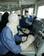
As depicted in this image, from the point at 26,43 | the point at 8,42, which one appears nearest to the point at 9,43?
the point at 8,42

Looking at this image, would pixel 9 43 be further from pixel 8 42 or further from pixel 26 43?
pixel 26 43

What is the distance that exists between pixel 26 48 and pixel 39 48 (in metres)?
0.23

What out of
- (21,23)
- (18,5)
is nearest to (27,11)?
(18,5)

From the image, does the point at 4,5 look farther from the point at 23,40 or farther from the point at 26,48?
the point at 26,48

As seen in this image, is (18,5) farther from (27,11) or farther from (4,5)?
(27,11)

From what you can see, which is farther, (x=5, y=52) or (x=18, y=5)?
(x=18, y=5)

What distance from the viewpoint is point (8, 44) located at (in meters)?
1.66

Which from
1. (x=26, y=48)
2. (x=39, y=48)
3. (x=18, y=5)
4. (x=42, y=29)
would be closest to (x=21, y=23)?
(x=18, y=5)

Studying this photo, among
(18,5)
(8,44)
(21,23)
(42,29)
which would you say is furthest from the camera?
(18,5)

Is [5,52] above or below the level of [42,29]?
below

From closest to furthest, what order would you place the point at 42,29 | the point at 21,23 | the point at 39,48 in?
the point at 39,48 < the point at 42,29 < the point at 21,23

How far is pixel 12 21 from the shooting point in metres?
1.75

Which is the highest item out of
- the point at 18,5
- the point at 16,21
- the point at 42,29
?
the point at 18,5

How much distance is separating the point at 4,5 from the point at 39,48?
1.49 m
